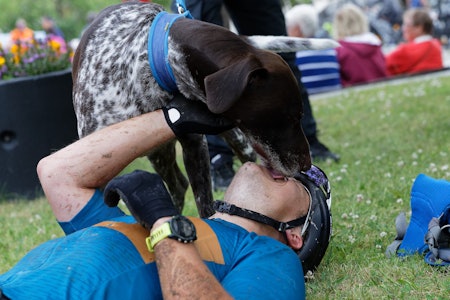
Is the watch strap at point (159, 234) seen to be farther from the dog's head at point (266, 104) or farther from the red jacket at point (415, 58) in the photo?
the red jacket at point (415, 58)

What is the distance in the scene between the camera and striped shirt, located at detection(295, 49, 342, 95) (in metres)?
9.38

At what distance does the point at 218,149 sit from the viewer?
5.49 metres

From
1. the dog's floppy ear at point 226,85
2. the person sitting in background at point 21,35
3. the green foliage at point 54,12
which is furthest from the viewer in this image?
the green foliage at point 54,12

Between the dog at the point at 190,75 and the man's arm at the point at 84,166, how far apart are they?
0.36 m

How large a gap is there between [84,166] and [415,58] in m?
8.75

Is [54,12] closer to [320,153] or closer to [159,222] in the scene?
[320,153]

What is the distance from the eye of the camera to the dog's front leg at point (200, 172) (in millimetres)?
3926

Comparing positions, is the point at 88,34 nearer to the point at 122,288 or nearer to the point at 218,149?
the point at 122,288

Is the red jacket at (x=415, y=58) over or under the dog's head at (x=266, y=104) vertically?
under

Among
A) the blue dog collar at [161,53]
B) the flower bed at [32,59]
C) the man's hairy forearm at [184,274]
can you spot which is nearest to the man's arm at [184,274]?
the man's hairy forearm at [184,274]

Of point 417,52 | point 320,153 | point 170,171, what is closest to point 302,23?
point 417,52

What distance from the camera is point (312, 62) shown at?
941 centimetres

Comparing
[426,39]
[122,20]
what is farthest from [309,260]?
[426,39]

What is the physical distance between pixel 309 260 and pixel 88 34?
1.54 m
